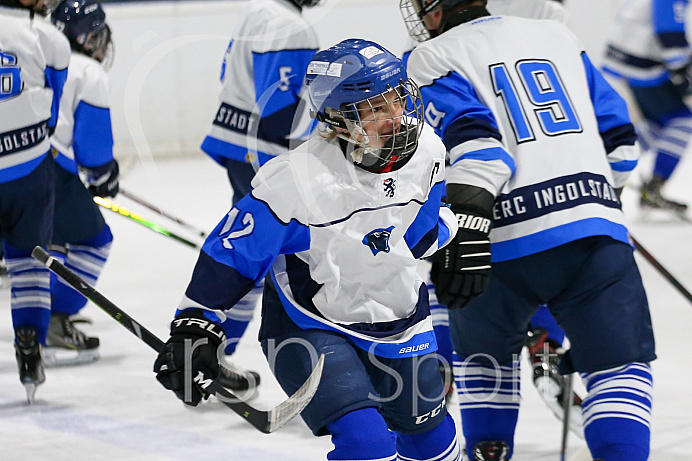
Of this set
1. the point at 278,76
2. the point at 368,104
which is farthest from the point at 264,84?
the point at 368,104

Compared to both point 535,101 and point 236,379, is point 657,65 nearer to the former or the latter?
point 236,379

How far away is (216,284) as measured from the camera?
178 cm

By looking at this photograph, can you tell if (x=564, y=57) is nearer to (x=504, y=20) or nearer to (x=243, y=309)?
(x=504, y=20)

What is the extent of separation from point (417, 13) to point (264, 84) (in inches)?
39.0

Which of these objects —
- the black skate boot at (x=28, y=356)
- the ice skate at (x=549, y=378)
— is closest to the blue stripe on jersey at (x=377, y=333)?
the ice skate at (x=549, y=378)

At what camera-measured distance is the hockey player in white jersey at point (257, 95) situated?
126 inches

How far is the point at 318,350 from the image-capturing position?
186cm

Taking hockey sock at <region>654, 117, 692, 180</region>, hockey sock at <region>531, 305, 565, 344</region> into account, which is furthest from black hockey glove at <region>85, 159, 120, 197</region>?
hockey sock at <region>654, 117, 692, 180</region>

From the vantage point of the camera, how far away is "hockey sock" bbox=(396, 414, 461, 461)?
1980 millimetres

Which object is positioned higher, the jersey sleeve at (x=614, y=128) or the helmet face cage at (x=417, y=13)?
the helmet face cage at (x=417, y=13)

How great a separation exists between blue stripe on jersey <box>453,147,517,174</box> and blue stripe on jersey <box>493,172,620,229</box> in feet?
0.24

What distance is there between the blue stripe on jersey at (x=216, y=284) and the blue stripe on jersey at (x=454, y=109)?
0.59 metres

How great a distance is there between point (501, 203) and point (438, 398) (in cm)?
45

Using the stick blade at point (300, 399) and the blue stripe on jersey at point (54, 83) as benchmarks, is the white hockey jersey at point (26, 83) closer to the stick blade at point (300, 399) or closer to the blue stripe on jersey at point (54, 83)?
the blue stripe on jersey at point (54, 83)
